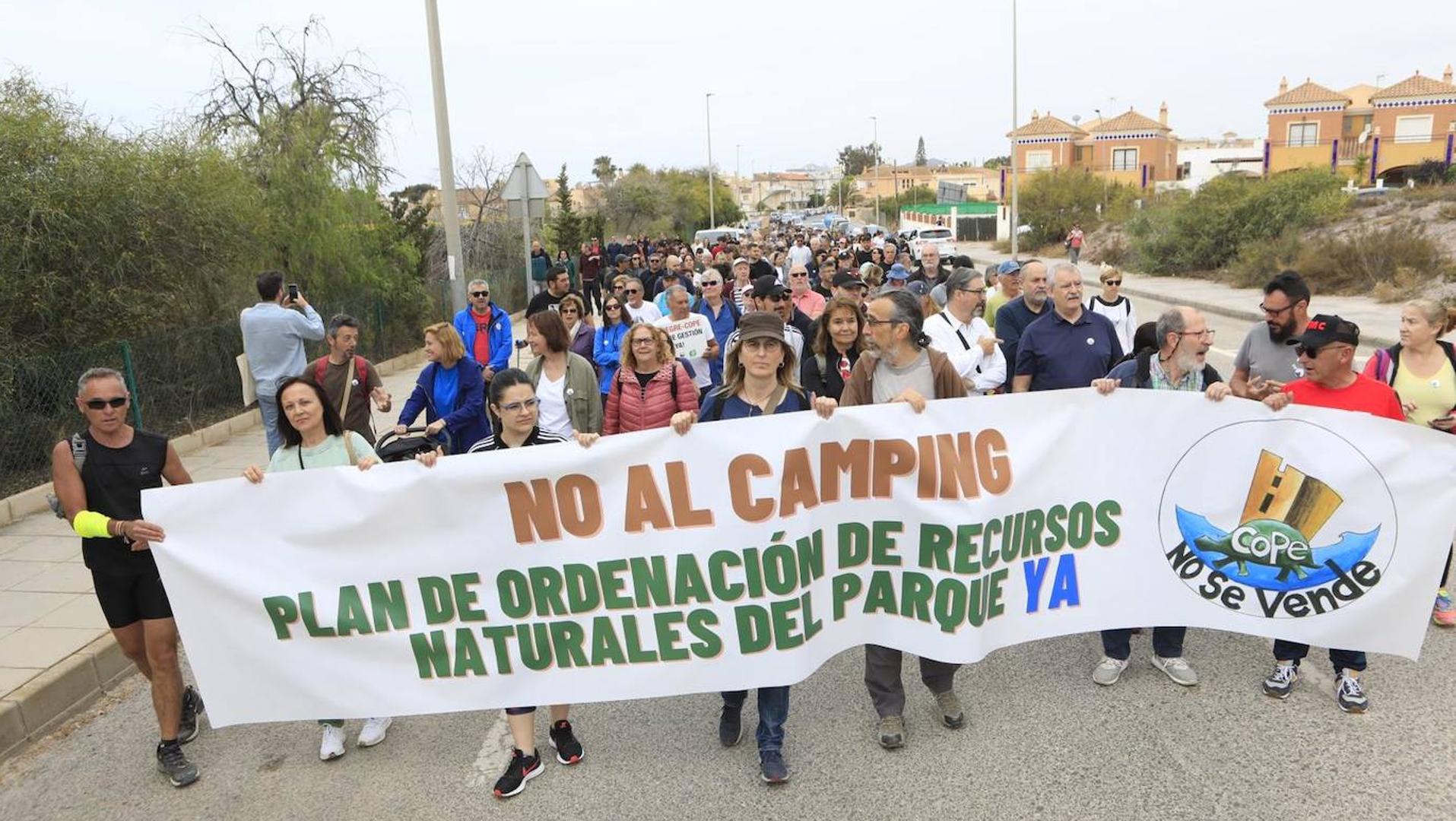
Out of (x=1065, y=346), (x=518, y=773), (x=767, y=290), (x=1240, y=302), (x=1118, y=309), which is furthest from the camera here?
(x=1240, y=302)

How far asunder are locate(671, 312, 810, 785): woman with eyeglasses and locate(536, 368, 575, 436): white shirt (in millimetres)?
1619

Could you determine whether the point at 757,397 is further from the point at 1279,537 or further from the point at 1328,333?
the point at 1328,333

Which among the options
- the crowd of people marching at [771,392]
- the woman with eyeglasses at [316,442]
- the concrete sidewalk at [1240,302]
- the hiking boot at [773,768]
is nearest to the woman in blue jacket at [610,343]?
the crowd of people marching at [771,392]

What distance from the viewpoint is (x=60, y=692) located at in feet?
16.1

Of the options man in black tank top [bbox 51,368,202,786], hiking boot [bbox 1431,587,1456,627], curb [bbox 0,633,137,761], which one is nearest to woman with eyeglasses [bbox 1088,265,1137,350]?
hiking boot [bbox 1431,587,1456,627]

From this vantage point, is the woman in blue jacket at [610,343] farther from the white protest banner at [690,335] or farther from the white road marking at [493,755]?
the white road marking at [493,755]

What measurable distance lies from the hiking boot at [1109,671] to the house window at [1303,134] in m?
80.2

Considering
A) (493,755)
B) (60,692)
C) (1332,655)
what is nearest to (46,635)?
(60,692)

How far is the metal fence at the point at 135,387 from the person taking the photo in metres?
8.52

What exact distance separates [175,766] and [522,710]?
1.49m

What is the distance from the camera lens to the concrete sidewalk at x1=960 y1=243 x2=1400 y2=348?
55.6 feet

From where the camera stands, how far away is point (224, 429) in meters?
11.0

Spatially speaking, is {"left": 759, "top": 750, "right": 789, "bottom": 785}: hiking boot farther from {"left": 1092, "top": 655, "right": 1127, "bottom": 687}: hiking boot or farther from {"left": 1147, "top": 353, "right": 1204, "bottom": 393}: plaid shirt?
{"left": 1147, "top": 353, "right": 1204, "bottom": 393}: plaid shirt

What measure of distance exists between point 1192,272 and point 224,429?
2798 cm
